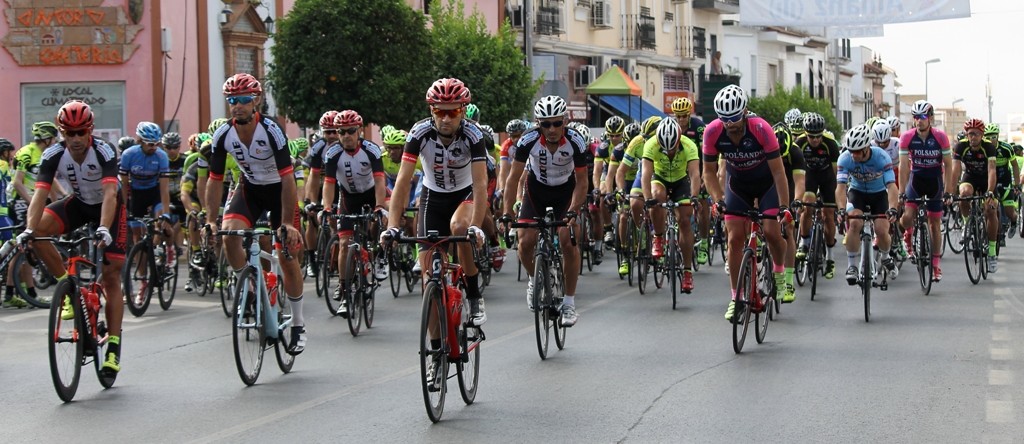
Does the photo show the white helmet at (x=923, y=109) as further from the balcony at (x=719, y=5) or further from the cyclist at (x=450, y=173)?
the balcony at (x=719, y=5)

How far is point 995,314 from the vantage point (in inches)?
538

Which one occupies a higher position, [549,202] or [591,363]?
[549,202]

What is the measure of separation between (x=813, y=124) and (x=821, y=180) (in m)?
0.83

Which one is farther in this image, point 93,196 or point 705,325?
point 705,325

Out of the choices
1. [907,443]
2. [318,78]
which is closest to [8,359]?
[907,443]

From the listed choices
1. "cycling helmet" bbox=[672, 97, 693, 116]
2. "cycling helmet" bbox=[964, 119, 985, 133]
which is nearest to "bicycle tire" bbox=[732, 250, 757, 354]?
"cycling helmet" bbox=[672, 97, 693, 116]

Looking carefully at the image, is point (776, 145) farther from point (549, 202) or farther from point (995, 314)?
point (995, 314)

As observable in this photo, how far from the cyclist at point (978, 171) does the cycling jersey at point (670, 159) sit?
3.99 meters

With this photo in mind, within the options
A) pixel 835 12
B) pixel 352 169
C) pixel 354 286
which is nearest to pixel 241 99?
pixel 354 286

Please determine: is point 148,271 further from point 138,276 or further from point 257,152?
point 257,152

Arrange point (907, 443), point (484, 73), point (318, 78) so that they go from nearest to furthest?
1. point (907, 443)
2. point (318, 78)
3. point (484, 73)

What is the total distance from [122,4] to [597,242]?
14.7 metres

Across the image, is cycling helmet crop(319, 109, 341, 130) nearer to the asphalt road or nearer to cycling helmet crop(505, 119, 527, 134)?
the asphalt road

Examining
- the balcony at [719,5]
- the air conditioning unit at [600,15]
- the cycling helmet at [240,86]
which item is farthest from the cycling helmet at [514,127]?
the balcony at [719,5]
